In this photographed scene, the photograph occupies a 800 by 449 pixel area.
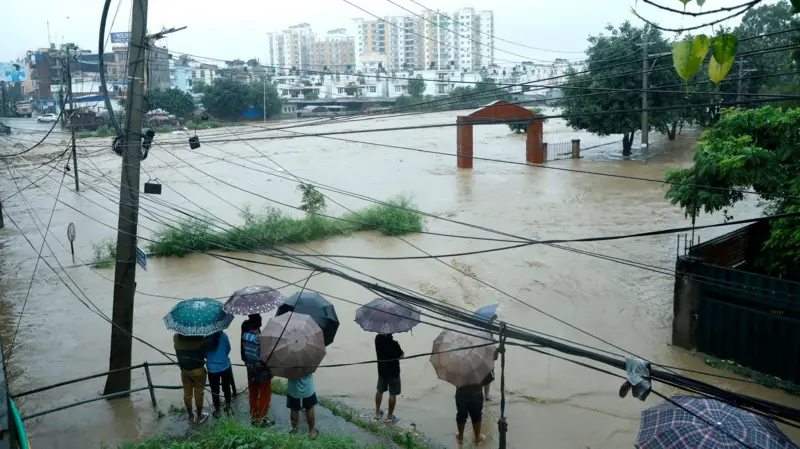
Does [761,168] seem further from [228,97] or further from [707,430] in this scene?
[228,97]

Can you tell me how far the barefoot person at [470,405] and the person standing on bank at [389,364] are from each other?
2.70ft

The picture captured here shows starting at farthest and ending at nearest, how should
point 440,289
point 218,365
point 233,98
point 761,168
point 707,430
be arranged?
point 233,98
point 440,289
point 761,168
point 218,365
point 707,430

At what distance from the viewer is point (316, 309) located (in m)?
8.07

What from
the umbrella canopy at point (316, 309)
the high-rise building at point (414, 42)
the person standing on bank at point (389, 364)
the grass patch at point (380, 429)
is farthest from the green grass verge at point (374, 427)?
the high-rise building at point (414, 42)

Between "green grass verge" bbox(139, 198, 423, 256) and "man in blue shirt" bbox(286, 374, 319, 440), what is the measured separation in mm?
9782

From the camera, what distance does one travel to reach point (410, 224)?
19797 mm

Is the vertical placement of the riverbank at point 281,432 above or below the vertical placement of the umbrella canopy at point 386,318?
below

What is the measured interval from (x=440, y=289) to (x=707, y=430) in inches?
391

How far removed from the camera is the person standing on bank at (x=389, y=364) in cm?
771

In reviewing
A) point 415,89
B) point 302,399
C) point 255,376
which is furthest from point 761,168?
point 415,89

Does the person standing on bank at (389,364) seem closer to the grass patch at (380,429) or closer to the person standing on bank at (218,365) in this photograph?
the grass patch at (380,429)

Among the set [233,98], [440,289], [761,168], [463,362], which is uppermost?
[233,98]

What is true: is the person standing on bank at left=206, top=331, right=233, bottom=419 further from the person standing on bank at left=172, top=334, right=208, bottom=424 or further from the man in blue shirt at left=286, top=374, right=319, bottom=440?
the man in blue shirt at left=286, top=374, right=319, bottom=440

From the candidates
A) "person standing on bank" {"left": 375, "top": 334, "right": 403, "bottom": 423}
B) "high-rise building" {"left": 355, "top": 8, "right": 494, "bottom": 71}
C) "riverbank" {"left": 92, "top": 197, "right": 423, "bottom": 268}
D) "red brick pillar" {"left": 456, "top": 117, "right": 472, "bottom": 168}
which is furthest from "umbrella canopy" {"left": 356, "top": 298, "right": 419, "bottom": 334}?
"high-rise building" {"left": 355, "top": 8, "right": 494, "bottom": 71}
